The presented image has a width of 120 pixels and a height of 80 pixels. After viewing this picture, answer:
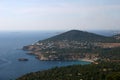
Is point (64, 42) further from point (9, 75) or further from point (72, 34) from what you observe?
point (9, 75)

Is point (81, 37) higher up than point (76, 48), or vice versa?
point (81, 37)

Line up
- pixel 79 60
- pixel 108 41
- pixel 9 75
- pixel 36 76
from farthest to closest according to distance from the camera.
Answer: pixel 108 41, pixel 79 60, pixel 9 75, pixel 36 76

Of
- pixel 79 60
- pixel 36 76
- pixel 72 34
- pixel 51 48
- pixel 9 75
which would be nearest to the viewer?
pixel 36 76

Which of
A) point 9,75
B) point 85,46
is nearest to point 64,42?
point 85,46

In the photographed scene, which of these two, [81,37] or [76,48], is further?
[81,37]

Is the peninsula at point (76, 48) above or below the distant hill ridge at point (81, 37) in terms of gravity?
below

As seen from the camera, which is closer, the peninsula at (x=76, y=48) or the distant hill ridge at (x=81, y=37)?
the peninsula at (x=76, y=48)

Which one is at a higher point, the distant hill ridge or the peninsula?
the distant hill ridge

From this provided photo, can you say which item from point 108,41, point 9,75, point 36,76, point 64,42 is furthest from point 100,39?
point 36,76

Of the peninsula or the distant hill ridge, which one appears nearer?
the peninsula

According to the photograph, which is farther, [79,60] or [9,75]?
[79,60]

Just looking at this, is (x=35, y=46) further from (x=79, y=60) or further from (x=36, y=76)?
(x=36, y=76)
